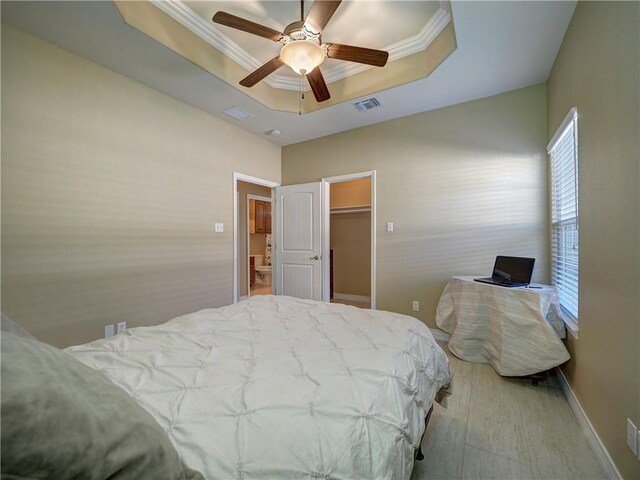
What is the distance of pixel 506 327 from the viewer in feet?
7.35

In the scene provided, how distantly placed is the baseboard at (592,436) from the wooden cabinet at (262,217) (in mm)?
5758

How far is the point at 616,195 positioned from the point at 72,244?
142 inches

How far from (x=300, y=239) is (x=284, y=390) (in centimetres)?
328

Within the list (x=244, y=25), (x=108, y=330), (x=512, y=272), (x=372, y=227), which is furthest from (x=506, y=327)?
(x=108, y=330)

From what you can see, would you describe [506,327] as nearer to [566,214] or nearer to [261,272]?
[566,214]

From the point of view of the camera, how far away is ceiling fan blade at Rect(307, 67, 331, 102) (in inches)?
87.0

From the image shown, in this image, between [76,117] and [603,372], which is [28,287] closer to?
[76,117]

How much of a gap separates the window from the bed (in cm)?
138

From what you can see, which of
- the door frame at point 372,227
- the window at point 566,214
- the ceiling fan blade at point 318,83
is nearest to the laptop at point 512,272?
the window at point 566,214

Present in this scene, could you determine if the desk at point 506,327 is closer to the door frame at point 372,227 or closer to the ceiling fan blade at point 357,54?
the door frame at point 372,227

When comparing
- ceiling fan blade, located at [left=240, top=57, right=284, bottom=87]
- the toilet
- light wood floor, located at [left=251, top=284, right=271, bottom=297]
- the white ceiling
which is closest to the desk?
the white ceiling

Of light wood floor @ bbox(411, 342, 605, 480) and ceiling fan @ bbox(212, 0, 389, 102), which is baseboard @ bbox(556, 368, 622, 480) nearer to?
light wood floor @ bbox(411, 342, 605, 480)

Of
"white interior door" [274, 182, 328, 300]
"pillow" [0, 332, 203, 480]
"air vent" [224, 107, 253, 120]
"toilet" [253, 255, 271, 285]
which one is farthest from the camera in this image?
"toilet" [253, 255, 271, 285]

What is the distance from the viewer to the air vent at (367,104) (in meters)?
3.04
